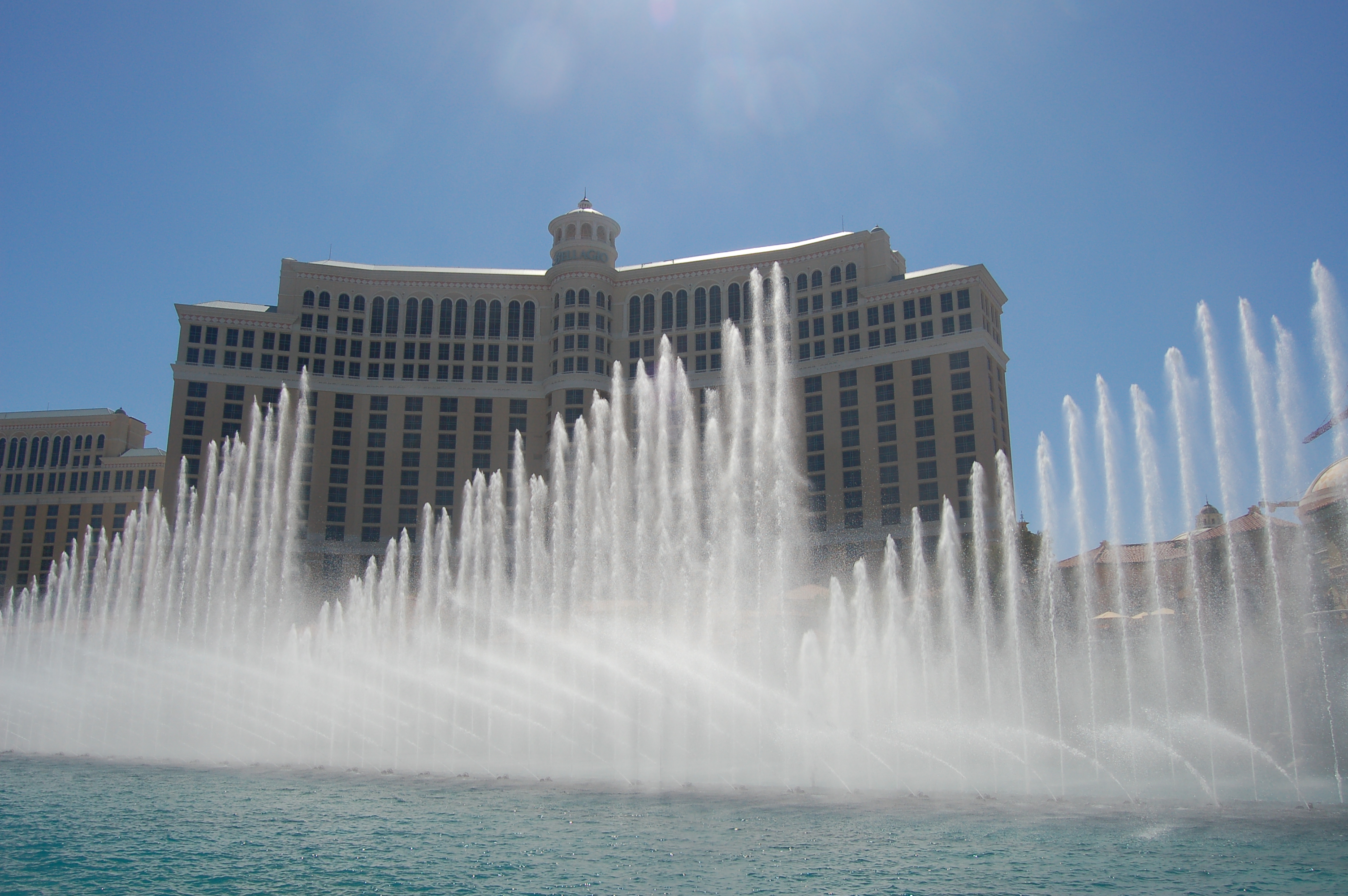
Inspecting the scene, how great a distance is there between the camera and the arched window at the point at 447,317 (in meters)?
85.4

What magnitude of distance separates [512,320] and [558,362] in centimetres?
742

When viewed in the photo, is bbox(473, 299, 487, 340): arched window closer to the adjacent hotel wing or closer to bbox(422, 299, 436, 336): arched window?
bbox(422, 299, 436, 336): arched window

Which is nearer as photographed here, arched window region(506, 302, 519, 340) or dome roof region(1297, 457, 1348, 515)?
dome roof region(1297, 457, 1348, 515)

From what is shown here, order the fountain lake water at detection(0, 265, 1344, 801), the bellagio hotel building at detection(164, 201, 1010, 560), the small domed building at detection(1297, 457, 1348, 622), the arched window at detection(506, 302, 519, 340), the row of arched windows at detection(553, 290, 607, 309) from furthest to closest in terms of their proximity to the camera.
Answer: the arched window at detection(506, 302, 519, 340) < the row of arched windows at detection(553, 290, 607, 309) < the bellagio hotel building at detection(164, 201, 1010, 560) < the small domed building at detection(1297, 457, 1348, 622) < the fountain lake water at detection(0, 265, 1344, 801)

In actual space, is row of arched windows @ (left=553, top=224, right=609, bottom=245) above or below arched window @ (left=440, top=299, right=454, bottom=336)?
above

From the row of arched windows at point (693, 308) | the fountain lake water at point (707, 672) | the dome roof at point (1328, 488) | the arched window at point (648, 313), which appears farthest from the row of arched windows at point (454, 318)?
the dome roof at point (1328, 488)

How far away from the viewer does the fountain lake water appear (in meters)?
26.8

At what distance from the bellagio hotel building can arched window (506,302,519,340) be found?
15 cm

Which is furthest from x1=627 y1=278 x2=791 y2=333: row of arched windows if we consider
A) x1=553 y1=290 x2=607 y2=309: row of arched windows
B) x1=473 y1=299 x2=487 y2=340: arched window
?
x1=473 y1=299 x2=487 y2=340: arched window

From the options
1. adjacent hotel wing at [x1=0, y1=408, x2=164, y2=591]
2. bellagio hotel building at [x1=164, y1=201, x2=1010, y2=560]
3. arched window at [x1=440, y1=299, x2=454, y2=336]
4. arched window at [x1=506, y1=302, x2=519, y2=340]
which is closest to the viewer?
bellagio hotel building at [x1=164, y1=201, x2=1010, y2=560]

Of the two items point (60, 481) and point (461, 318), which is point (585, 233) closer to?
point (461, 318)

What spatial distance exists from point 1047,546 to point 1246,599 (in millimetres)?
23990

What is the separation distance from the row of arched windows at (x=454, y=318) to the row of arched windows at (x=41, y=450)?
54.5 meters

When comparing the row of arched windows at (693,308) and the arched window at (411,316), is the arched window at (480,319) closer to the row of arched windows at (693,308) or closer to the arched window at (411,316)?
the arched window at (411,316)
